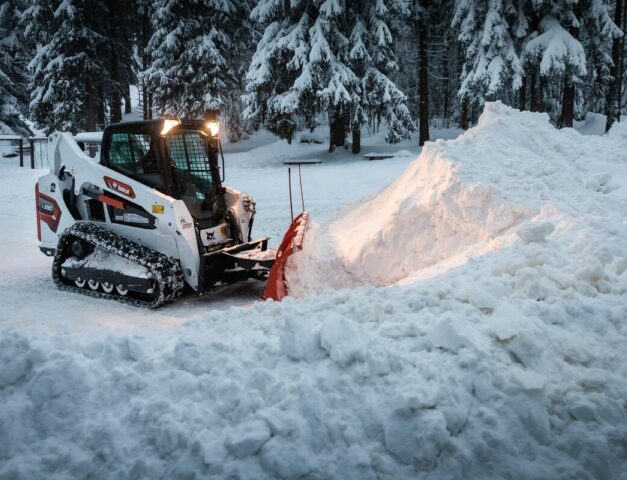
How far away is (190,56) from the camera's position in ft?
70.3

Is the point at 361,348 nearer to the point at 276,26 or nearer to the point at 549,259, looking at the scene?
the point at 549,259

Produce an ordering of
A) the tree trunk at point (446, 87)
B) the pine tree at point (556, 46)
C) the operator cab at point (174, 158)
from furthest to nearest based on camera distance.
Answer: the tree trunk at point (446, 87), the pine tree at point (556, 46), the operator cab at point (174, 158)

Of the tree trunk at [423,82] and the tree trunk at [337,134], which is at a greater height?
the tree trunk at [423,82]

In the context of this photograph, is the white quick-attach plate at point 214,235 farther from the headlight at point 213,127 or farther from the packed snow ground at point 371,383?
the packed snow ground at point 371,383

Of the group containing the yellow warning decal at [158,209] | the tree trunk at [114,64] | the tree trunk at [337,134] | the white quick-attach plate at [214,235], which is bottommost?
the white quick-attach plate at [214,235]

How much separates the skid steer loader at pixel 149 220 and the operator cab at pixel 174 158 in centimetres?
1

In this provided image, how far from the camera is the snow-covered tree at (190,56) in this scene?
2157 centimetres

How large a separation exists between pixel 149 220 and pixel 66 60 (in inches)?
712

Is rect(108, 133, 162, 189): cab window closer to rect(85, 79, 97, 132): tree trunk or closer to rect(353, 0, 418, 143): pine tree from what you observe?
rect(353, 0, 418, 143): pine tree

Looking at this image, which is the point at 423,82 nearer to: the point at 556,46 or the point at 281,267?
the point at 556,46

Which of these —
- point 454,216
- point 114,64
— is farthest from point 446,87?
point 454,216

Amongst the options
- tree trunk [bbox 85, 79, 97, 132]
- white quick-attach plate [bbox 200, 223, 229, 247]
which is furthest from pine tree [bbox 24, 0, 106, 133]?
white quick-attach plate [bbox 200, 223, 229, 247]

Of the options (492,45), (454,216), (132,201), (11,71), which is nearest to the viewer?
(454,216)

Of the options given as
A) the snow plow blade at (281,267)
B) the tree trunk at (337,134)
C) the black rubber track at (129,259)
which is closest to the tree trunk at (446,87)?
the tree trunk at (337,134)
